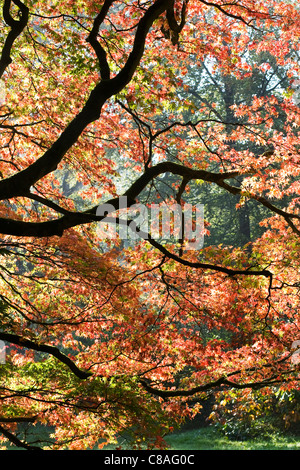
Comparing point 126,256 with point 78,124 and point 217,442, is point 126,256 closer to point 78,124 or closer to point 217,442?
point 78,124

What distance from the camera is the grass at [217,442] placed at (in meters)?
10.2

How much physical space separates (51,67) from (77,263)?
349 cm

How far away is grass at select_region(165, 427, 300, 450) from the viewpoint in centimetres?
1016

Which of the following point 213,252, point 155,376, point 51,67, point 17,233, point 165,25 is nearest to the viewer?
point 17,233

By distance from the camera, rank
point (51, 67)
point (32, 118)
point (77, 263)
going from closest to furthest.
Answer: point (77, 263) < point (51, 67) < point (32, 118)

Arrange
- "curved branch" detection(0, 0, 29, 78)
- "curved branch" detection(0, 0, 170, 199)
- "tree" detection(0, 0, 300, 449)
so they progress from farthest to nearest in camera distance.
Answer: "curved branch" detection(0, 0, 29, 78) < "tree" detection(0, 0, 300, 449) < "curved branch" detection(0, 0, 170, 199)

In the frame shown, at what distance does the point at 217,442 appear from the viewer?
11297 millimetres

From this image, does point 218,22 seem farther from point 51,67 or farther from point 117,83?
point 117,83

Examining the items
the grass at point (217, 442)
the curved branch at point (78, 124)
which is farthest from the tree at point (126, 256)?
the grass at point (217, 442)

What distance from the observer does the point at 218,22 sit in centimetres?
801

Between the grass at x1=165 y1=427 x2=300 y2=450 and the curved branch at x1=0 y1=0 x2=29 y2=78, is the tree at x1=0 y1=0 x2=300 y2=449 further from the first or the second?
the grass at x1=165 y1=427 x2=300 y2=450

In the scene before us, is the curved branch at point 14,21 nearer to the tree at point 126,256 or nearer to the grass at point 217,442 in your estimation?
the tree at point 126,256

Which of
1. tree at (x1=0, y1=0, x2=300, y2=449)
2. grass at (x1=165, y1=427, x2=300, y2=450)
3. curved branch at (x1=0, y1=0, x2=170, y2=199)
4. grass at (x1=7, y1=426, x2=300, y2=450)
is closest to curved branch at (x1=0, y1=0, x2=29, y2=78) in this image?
tree at (x1=0, y1=0, x2=300, y2=449)

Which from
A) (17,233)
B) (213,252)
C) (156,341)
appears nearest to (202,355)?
(156,341)
